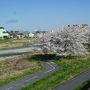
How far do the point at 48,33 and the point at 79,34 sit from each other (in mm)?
8854

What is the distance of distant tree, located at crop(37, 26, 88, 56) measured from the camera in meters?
66.6

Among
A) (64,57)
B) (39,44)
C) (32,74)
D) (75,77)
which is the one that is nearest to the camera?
(75,77)

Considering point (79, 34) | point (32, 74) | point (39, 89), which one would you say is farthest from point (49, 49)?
point (39, 89)

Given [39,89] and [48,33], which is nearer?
[39,89]

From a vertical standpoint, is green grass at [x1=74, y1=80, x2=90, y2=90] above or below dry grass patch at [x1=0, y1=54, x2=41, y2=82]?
above

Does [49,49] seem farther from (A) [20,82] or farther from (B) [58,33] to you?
(A) [20,82]

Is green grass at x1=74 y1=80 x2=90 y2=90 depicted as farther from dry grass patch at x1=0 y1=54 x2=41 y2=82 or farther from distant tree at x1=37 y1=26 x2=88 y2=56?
distant tree at x1=37 y1=26 x2=88 y2=56

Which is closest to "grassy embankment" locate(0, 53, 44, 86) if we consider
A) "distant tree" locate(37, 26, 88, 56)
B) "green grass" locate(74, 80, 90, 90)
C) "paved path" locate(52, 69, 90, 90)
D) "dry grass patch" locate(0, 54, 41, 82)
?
"dry grass patch" locate(0, 54, 41, 82)

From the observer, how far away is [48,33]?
7319 centimetres

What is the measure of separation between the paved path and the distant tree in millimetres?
22535

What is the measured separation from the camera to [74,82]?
36.3 m

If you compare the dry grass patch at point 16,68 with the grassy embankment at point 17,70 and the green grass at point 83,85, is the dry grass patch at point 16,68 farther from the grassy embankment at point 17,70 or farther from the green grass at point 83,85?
the green grass at point 83,85

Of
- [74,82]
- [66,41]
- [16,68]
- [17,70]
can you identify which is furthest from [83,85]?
[66,41]

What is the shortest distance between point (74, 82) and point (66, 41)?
31.1 meters
